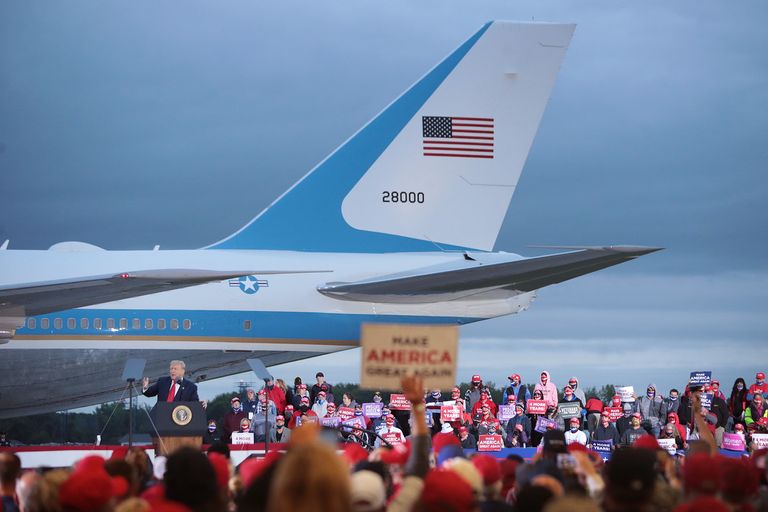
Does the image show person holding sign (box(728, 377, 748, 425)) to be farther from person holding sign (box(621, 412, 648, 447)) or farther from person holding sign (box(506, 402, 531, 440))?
person holding sign (box(506, 402, 531, 440))

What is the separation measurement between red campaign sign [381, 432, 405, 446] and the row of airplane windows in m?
3.61

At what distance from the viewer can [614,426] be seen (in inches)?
866

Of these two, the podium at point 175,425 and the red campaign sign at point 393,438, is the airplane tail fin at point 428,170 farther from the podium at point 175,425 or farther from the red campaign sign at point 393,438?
the podium at point 175,425

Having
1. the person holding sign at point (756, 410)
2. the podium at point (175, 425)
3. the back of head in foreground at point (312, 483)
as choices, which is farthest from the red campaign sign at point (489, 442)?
the back of head in foreground at point (312, 483)

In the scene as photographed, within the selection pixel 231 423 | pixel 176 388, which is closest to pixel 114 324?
pixel 231 423

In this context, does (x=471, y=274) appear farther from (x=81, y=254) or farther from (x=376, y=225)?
(x=81, y=254)

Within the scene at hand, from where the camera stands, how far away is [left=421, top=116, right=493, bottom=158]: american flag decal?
23.7 m

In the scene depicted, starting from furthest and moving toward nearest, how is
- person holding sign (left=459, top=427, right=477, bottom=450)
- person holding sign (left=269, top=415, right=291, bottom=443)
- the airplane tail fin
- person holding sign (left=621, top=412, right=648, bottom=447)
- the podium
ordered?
the airplane tail fin, person holding sign (left=269, top=415, right=291, bottom=443), person holding sign (left=621, top=412, right=648, bottom=447), person holding sign (left=459, top=427, right=477, bottom=450), the podium

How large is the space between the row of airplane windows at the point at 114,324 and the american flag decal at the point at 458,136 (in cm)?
552

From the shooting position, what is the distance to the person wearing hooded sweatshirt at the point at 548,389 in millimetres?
23016

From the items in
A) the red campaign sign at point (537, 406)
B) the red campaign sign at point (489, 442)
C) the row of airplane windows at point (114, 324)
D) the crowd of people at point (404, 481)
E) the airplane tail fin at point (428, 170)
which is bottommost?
the crowd of people at point (404, 481)

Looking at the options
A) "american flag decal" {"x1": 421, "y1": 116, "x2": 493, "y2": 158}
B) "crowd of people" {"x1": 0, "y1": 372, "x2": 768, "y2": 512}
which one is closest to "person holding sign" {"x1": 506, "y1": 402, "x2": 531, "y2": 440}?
"american flag decal" {"x1": 421, "y1": 116, "x2": 493, "y2": 158}

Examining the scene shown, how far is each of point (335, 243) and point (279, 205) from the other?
146 centimetres

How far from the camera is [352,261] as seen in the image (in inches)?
903
